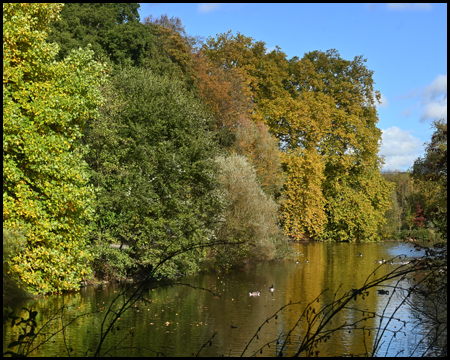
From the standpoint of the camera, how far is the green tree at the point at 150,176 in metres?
23.1

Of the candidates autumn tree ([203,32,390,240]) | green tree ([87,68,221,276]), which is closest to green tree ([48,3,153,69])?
green tree ([87,68,221,276])

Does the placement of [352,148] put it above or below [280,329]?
above

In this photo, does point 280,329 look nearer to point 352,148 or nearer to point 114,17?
point 114,17

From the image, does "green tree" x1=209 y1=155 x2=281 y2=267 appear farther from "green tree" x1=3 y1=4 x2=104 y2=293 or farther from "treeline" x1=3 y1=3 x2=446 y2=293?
"green tree" x1=3 y1=4 x2=104 y2=293

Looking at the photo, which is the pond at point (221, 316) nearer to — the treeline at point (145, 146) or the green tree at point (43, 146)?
the treeline at point (145, 146)

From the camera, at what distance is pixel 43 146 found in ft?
58.1

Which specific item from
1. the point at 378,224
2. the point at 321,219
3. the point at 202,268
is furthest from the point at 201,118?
the point at 378,224

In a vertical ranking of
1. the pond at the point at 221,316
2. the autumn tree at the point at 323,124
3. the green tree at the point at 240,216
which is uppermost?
the autumn tree at the point at 323,124

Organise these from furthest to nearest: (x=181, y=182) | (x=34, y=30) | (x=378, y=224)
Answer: (x=378, y=224), (x=181, y=182), (x=34, y=30)

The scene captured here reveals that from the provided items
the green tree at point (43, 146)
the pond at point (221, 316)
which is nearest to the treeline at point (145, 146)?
the green tree at point (43, 146)

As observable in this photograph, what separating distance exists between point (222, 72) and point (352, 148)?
659 inches

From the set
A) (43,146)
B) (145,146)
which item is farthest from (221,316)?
(145,146)

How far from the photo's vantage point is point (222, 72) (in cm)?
3803

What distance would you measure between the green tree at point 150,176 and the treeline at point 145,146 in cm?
7
